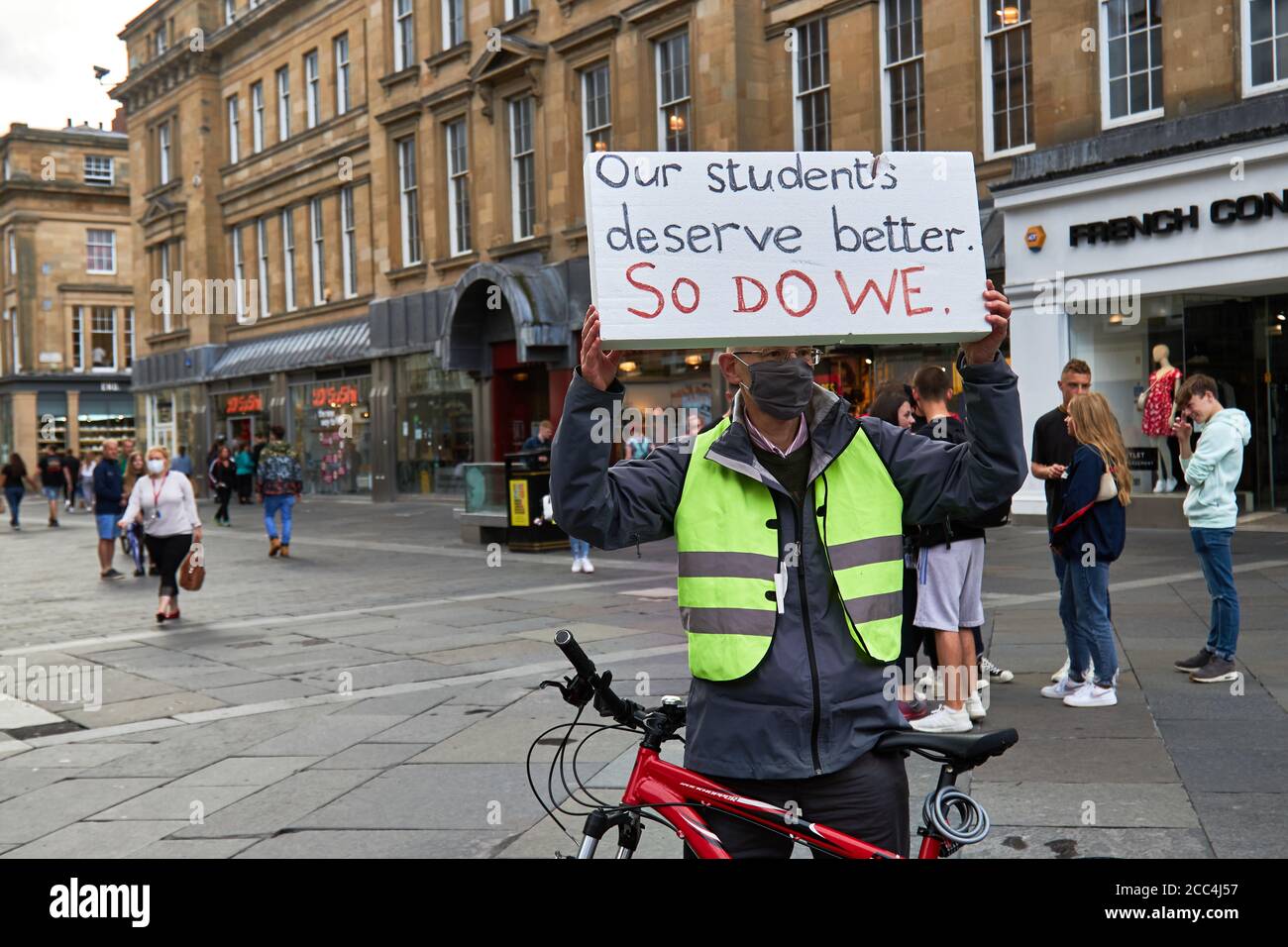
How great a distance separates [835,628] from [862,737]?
252mm

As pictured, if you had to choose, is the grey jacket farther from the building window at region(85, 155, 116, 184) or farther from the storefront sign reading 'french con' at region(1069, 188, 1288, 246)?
the building window at region(85, 155, 116, 184)

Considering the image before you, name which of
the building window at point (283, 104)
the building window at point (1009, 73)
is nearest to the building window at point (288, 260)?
the building window at point (283, 104)

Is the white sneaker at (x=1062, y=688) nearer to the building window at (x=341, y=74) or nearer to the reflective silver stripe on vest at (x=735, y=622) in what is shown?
the reflective silver stripe on vest at (x=735, y=622)

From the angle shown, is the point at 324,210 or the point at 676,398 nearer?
the point at 676,398

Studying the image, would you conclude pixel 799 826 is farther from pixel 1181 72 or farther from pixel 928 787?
pixel 1181 72

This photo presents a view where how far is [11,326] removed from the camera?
Result: 194ft

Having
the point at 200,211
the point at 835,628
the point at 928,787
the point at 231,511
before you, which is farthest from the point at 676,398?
the point at 200,211

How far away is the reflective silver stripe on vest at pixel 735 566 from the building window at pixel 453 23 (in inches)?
1104

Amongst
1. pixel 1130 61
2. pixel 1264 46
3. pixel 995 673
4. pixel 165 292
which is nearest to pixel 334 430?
pixel 165 292

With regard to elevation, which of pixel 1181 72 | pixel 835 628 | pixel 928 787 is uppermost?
pixel 1181 72

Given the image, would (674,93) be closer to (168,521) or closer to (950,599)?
(168,521)

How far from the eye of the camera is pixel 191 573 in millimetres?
11664

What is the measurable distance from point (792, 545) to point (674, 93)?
71.7 ft

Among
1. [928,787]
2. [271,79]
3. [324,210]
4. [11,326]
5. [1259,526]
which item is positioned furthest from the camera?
[11,326]
